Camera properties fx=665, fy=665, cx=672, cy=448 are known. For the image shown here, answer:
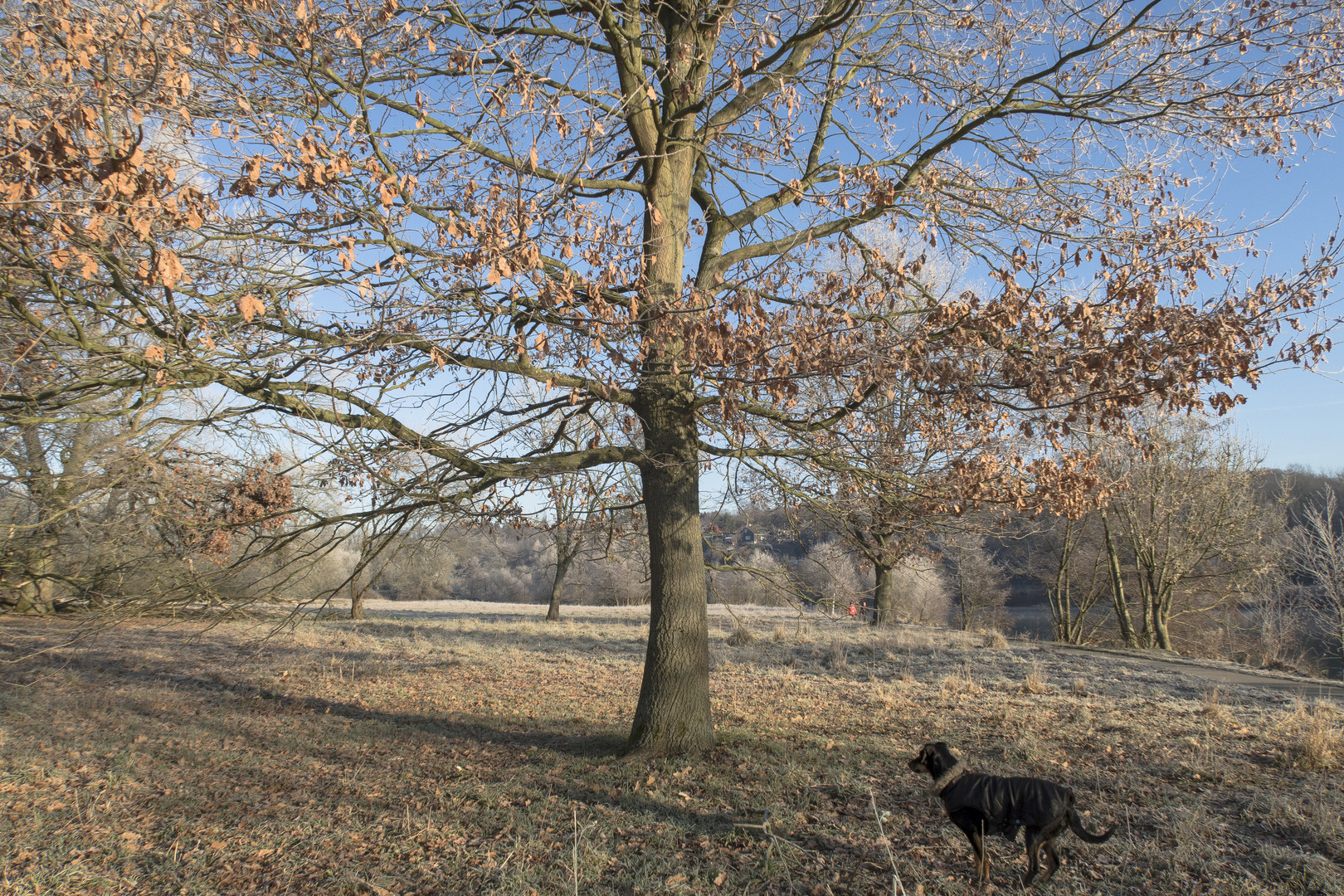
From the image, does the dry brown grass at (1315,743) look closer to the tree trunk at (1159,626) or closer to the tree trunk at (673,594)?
the tree trunk at (673,594)

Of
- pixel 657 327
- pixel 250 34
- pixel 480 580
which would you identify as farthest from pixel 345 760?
pixel 480 580

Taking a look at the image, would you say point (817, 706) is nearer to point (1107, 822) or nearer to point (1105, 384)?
point (1107, 822)

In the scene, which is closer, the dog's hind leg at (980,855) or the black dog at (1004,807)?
the black dog at (1004,807)

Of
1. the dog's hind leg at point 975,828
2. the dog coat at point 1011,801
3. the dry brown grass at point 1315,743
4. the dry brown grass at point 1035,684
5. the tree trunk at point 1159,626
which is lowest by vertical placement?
the tree trunk at point 1159,626

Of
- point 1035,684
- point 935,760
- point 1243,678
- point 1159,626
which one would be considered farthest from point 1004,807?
point 1159,626

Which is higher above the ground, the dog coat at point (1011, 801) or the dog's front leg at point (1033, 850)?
the dog coat at point (1011, 801)

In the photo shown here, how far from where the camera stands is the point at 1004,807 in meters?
3.41

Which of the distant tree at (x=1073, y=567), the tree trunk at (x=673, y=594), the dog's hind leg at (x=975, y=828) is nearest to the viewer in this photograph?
the dog's hind leg at (x=975, y=828)

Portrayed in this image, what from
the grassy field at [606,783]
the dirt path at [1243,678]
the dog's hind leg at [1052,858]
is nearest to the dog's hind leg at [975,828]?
the grassy field at [606,783]

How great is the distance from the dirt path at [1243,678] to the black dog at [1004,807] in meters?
8.93

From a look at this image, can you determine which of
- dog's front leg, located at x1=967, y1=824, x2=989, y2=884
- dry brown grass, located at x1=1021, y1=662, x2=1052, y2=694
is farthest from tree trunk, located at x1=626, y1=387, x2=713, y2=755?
dry brown grass, located at x1=1021, y1=662, x2=1052, y2=694

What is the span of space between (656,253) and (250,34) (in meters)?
3.32

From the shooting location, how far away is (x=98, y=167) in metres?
3.17

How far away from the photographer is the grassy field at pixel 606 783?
403 cm
